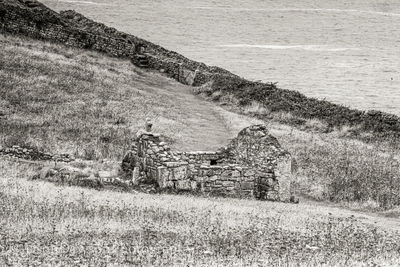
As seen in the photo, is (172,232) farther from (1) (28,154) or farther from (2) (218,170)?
(1) (28,154)

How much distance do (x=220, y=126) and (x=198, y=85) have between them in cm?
1171

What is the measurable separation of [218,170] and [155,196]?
2905 mm

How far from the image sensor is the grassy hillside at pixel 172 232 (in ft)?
41.2

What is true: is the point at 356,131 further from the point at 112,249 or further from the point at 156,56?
the point at 112,249

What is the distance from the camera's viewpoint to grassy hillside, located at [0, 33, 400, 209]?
26484mm

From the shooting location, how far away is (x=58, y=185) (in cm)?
2097

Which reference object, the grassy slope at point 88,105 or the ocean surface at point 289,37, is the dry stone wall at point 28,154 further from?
the ocean surface at point 289,37

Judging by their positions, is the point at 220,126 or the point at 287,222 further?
the point at 220,126

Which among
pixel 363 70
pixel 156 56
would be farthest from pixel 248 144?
pixel 363 70

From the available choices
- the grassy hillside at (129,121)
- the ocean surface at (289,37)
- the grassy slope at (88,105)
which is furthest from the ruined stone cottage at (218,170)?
the ocean surface at (289,37)

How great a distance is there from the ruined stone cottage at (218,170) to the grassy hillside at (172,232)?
1447 millimetres

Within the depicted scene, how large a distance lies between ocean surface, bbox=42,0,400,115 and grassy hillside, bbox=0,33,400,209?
42.1 ft

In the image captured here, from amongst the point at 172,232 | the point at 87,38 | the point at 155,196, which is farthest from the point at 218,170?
the point at 87,38

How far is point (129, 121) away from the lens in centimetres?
3381
